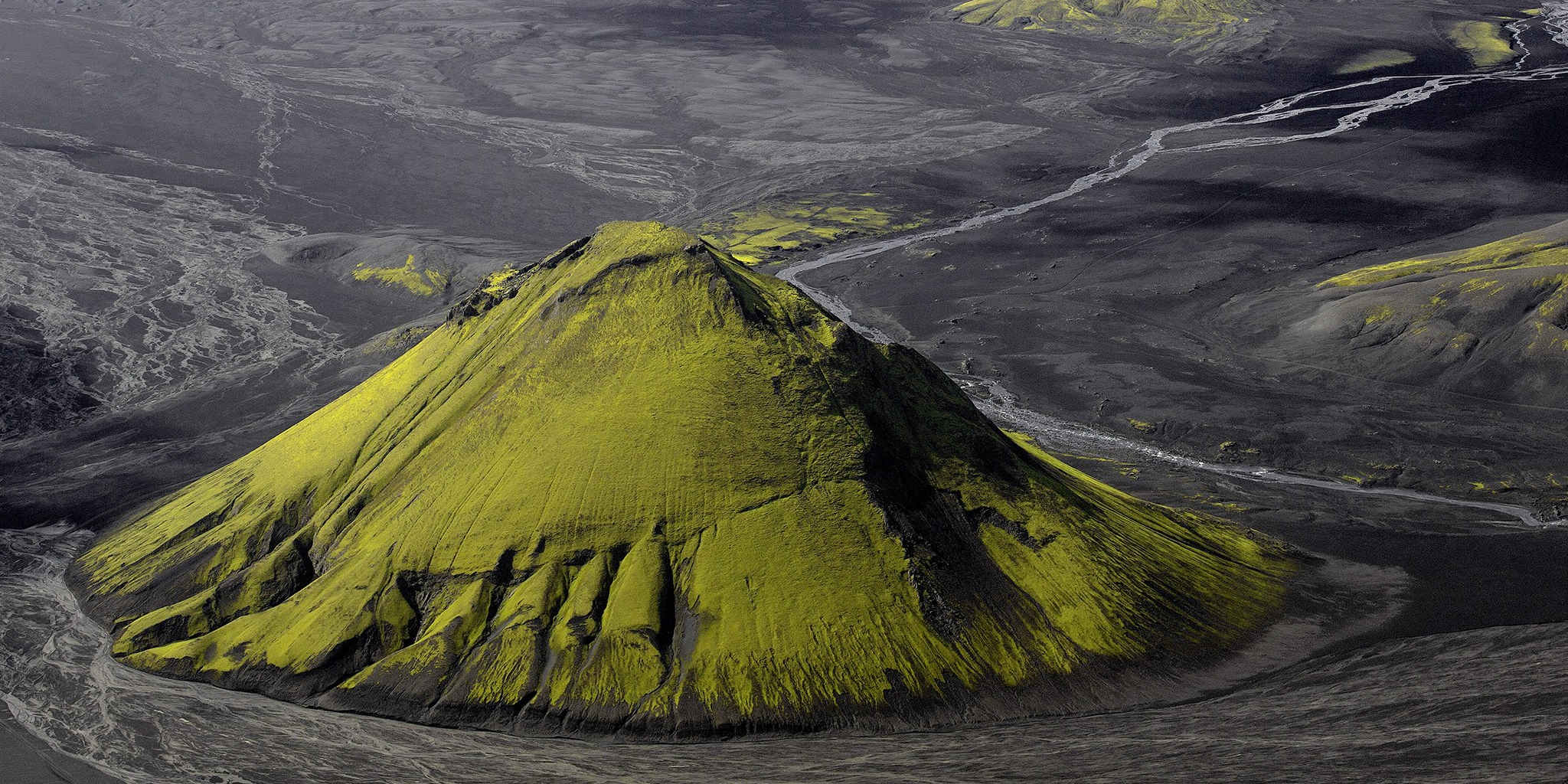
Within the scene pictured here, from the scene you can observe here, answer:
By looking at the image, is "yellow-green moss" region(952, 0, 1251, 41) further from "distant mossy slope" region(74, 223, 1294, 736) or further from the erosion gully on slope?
"distant mossy slope" region(74, 223, 1294, 736)

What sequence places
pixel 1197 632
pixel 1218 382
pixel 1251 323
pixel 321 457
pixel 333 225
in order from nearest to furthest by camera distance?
pixel 1197 632, pixel 321 457, pixel 1218 382, pixel 1251 323, pixel 333 225

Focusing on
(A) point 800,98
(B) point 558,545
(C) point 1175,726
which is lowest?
(C) point 1175,726

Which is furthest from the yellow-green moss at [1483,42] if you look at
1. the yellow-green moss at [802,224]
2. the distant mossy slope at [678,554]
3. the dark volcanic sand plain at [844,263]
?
the distant mossy slope at [678,554]

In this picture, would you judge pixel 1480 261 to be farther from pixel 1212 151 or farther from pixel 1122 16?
pixel 1122 16

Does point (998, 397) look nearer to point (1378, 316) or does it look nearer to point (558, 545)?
point (1378, 316)

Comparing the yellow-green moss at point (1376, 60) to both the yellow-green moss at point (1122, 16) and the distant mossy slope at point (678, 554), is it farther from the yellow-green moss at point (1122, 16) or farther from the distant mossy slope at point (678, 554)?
the distant mossy slope at point (678, 554)

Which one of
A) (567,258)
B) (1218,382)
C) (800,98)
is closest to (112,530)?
(567,258)
